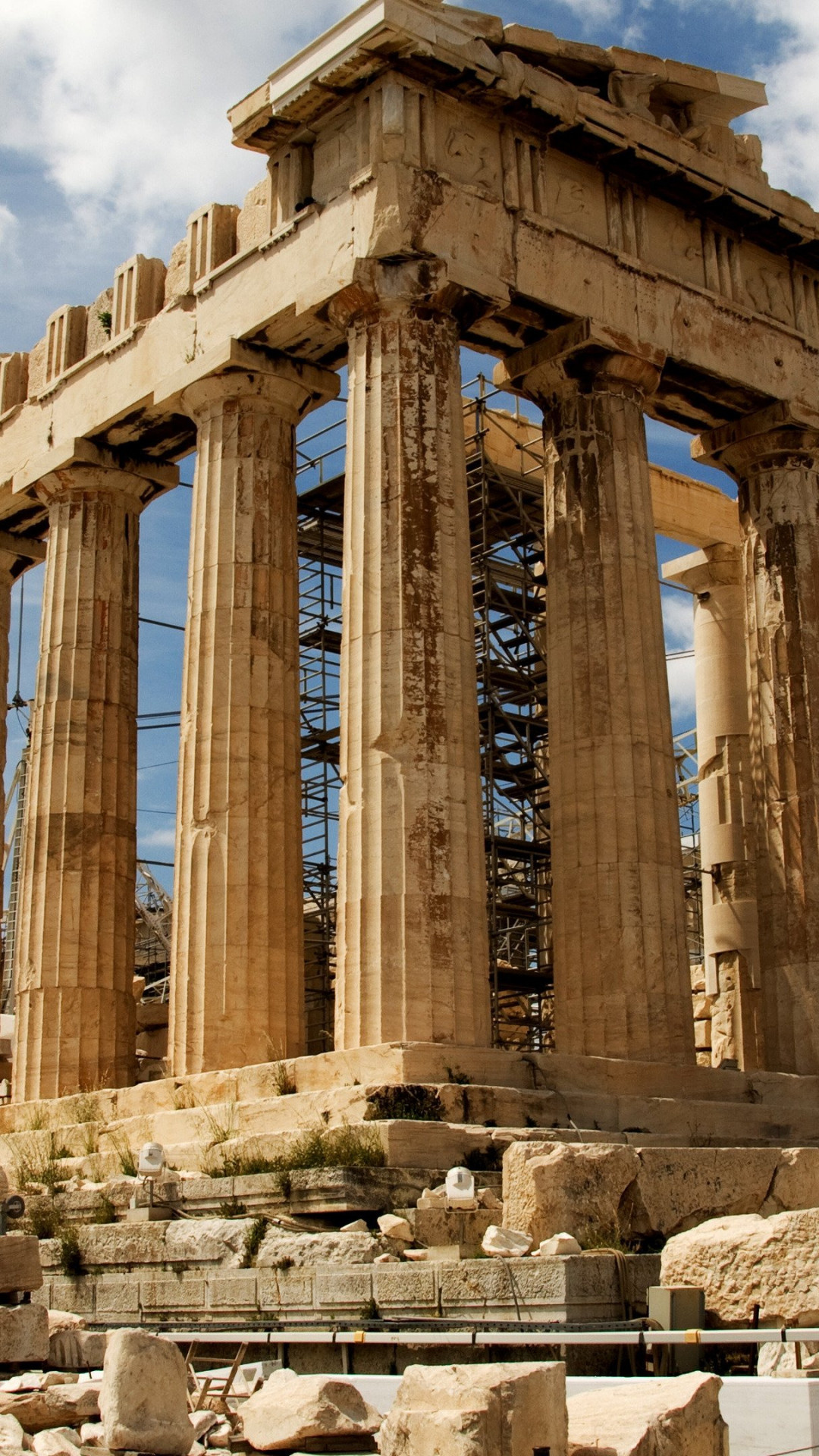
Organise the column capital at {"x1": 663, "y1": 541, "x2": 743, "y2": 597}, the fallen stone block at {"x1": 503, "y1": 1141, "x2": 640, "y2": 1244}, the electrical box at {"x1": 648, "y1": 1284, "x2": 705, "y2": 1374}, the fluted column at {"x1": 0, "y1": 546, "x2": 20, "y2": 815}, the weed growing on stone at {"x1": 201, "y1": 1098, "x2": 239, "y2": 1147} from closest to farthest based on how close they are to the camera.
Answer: the electrical box at {"x1": 648, "y1": 1284, "x2": 705, "y2": 1374}
the fallen stone block at {"x1": 503, "y1": 1141, "x2": 640, "y2": 1244}
the weed growing on stone at {"x1": 201, "y1": 1098, "x2": 239, "y2": 1147}
the fluted column at {"x1": 0, "y1": 546, "x2": 20, "y2": 815}
the column capital at {"x1": 663, "y1": 541, "x2": 743, "y2": 597}

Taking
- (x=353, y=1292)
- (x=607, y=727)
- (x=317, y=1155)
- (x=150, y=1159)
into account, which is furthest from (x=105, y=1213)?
(x=607, y=727)

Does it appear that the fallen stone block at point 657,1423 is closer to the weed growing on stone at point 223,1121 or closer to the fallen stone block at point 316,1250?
the fallen stone block at point 316,1250

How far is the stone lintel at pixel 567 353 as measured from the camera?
23.9 metres

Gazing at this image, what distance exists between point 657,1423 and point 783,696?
697 inches

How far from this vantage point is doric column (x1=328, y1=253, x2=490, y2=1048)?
1998 cm

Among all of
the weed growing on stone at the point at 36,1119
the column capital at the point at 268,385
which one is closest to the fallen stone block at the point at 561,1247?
the weed growing on stone at the point at 36,1119

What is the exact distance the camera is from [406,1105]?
18078 mm

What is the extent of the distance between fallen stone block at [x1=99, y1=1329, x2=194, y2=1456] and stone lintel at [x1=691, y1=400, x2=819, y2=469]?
739 inches

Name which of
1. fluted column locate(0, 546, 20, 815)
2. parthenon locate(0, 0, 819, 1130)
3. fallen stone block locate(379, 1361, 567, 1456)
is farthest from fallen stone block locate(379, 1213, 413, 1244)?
fluted column locate(0, 546, 20, 815)

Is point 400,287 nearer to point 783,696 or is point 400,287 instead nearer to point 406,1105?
point 783,696

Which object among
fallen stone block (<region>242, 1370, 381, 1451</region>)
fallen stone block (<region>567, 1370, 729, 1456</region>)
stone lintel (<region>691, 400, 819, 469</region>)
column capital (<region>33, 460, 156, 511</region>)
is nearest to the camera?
fallen stone block (<region>567, 1370, 729, 1456</region>)

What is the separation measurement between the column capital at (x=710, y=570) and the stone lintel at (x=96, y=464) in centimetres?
1016

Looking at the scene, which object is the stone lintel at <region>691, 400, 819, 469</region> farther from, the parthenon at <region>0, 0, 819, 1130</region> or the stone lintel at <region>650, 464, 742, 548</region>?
the stone lintel at <region>650, 464, 742, 548</region>

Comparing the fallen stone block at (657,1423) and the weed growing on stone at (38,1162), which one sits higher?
the weed growing on stone at (38,1162)
